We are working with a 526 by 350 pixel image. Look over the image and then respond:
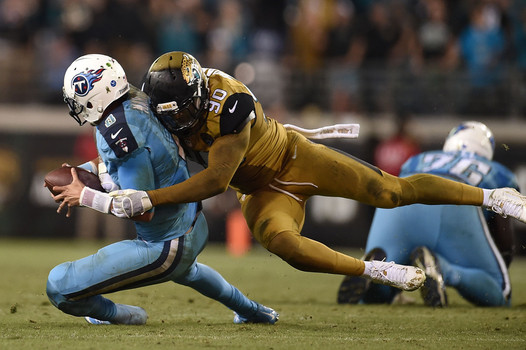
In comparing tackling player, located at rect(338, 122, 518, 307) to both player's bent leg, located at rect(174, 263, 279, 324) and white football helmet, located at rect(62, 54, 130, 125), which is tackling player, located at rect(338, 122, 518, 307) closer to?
player's bent leg, located at rect(174, 263, 279, 324)

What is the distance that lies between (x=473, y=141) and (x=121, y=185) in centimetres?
307

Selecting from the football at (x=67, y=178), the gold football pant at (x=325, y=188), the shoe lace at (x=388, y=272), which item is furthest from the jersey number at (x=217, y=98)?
the shoe lace at (x=388, y=272)

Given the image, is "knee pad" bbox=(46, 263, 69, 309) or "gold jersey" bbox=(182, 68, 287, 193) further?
"gold jersey" bbox=(182, 68, 287, 193)

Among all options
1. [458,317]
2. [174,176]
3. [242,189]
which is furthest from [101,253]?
[458,317]

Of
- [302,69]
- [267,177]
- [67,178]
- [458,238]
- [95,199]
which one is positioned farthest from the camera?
[302,69]

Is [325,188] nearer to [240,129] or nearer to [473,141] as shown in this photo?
[240,129]

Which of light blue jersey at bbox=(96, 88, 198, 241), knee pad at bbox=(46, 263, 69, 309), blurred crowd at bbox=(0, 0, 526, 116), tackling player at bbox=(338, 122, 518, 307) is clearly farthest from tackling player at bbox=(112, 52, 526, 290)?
blurred crowd at bbox=(0, 0, 526, 116)

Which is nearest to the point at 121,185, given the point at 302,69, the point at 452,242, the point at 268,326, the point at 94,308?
the point at 94,308

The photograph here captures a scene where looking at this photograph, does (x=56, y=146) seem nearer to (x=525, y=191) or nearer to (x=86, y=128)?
(x=86, y=128)

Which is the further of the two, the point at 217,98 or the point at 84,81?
the point at 217,98

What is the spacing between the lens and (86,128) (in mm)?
11820

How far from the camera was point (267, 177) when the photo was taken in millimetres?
5156

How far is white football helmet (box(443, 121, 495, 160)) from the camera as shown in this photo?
6.50m

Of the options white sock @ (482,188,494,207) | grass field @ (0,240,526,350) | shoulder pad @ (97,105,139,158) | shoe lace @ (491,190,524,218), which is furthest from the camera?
white sock @ (482,188,494,207)
